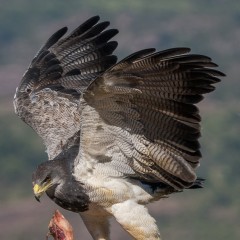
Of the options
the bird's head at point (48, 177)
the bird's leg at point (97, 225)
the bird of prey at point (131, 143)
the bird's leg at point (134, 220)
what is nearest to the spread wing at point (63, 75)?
the bird of prey at point (131, 143)

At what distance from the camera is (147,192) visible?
14156mm

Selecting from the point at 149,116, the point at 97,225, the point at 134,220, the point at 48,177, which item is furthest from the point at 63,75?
the point at 149,116

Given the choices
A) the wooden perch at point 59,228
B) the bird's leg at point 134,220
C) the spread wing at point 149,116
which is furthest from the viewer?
the bird's leg at point 134,220

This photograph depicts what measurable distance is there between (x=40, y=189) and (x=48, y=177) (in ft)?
0.61

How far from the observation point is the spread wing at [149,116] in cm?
1295

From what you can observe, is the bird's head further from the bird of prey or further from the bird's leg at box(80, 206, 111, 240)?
the bird's leg at box(80, 206, 111, 240)

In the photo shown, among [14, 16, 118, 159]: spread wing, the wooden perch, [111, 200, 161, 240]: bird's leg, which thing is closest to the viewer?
the wooden perch

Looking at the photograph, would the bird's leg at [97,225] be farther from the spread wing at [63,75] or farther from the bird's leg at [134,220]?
the spread wing at [63,75]

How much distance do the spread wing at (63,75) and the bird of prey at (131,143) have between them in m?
0.41

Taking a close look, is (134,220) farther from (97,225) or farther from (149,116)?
(149,116)

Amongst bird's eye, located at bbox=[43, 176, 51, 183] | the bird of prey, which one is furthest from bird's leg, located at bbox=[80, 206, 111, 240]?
bird's eye, located at bbox=[43, 176, 51, 183]

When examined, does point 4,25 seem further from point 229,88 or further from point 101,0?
point 229,88

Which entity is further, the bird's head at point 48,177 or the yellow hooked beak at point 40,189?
the bird's head at point 48,177

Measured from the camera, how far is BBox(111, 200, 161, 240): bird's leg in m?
13.8
